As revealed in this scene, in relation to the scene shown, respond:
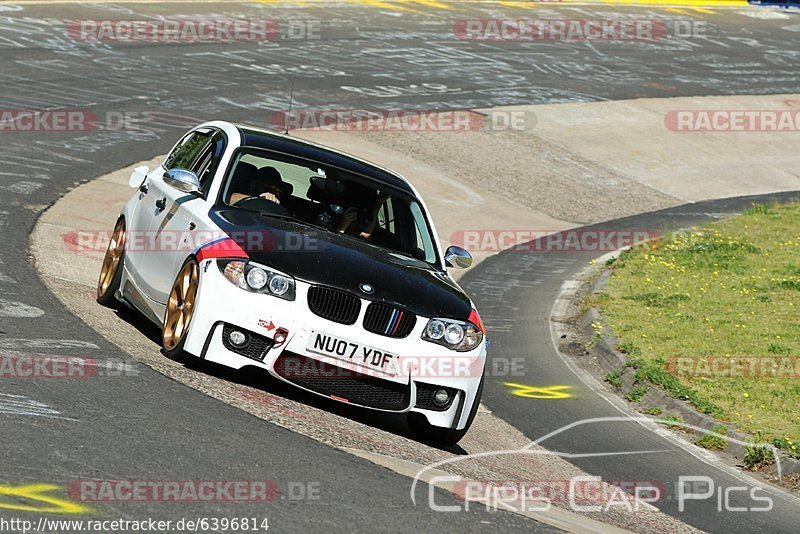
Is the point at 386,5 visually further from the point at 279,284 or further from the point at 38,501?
the point at 38,501

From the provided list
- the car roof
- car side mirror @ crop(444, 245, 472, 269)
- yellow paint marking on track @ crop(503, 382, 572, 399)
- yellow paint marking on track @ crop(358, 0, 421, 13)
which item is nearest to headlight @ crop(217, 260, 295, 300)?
the car roof

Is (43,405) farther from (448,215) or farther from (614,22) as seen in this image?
(614,22)

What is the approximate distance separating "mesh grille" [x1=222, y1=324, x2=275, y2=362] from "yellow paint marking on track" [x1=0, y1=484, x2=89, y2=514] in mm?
2474

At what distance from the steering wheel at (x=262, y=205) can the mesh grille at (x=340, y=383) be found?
5.12ft

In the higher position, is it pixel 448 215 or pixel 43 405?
pixel 43 405

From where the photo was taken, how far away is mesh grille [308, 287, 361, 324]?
8.29 metres

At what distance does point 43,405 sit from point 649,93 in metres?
26.8

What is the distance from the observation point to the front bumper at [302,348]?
26.9 feet

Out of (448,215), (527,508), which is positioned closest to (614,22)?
(448,215)

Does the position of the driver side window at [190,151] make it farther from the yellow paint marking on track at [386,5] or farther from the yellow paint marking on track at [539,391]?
the yellow paint marking on track at [386,5]

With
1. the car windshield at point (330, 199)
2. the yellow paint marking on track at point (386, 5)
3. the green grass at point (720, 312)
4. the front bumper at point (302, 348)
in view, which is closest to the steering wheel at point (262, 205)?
the car windshield at point (330, 199)

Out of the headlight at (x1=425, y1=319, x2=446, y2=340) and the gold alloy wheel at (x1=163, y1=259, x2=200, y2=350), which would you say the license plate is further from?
the gold alloy wheel at (x1=163, y1=259, x2=200, y2=350)

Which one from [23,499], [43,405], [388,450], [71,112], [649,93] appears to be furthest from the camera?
[649,93]

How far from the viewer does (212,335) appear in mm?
8297
